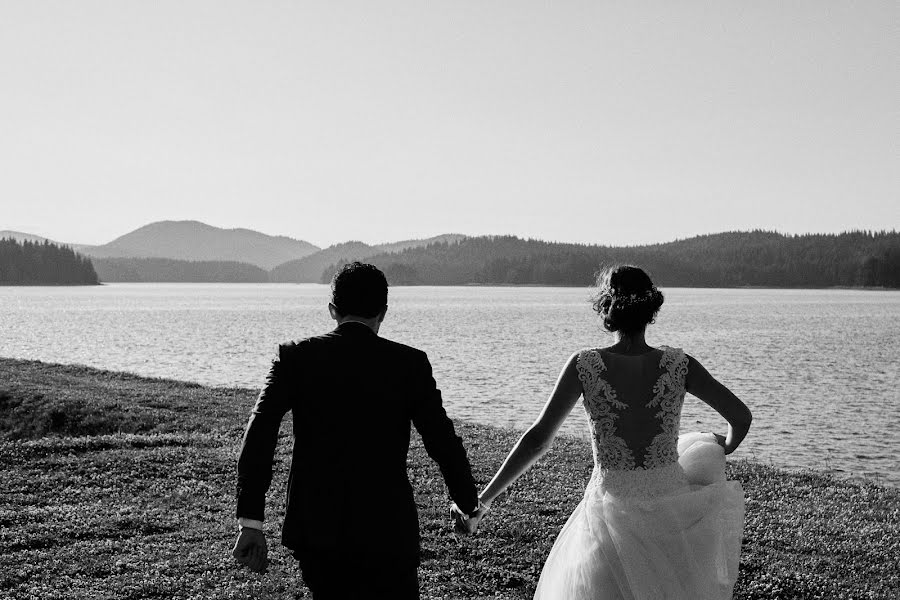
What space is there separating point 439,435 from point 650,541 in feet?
4.54

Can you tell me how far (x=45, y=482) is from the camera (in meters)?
11.9

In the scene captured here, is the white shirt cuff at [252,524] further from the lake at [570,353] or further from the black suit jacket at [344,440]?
the lake at [570,353]

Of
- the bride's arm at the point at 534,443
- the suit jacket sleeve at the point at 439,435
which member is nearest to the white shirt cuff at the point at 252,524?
the suit jacket sleeve at the point at 439,435

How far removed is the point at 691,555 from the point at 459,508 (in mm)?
1350

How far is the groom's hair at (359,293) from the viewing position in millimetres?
4422

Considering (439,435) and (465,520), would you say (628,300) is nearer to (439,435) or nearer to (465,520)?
(439,435)

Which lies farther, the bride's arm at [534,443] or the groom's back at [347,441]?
→ the bride's arm at [534,443]

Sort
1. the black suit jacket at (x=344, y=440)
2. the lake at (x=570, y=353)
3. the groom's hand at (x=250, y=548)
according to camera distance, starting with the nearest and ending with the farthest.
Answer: the black suit jacket at (x=344, y=440) < the groom's hand at (x=250, y=548) < the lake at (x=570, y=353)

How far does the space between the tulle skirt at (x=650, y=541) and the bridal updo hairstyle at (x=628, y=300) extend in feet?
2.89

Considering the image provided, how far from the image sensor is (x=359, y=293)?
→ 14.5 ft

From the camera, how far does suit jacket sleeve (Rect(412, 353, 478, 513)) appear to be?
4312 millimetres

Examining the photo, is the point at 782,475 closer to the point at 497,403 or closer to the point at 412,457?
the point at 412,457

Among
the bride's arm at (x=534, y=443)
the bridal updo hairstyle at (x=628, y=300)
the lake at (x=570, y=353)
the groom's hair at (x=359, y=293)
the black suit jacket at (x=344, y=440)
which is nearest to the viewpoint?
the black suit jacket at (x=344, y=440)

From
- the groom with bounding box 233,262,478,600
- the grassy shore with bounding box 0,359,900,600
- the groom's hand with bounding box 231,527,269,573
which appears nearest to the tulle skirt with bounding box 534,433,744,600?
the groom with bounding box 233,262,478,600
